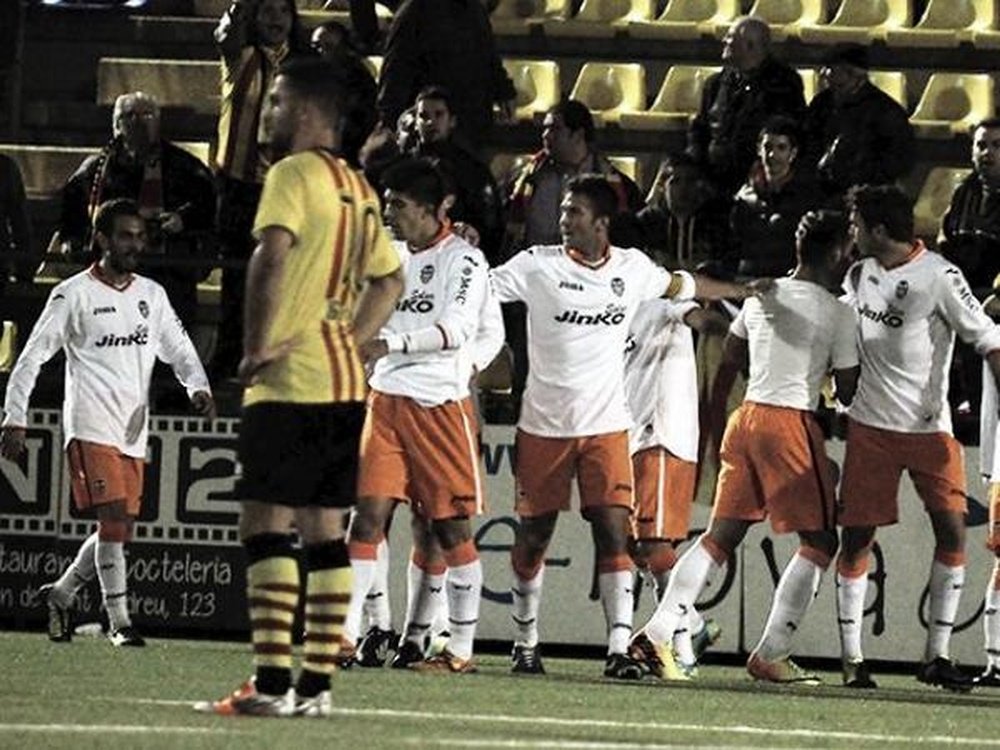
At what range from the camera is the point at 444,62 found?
618 inches

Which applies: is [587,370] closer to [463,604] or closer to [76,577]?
[463,604]

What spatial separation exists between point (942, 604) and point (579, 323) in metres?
1.94

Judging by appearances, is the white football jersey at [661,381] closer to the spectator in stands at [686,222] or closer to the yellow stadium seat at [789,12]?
the spectator in stands at [686,222]

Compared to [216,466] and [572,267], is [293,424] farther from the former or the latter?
[216,466]

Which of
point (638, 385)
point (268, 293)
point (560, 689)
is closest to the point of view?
point (268, 293)

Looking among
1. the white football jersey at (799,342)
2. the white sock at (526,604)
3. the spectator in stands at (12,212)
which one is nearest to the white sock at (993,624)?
the white football jersey at (799,342)

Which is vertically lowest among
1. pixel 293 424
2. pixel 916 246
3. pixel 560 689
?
pixel 560 689

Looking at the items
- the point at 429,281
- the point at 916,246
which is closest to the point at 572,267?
the point at 429,281

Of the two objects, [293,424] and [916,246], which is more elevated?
[916,246]

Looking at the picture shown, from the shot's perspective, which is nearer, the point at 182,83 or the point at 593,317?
Answer: the point at 593,317

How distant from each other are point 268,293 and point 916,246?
4.44m

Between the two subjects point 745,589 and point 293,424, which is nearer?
point 293,424

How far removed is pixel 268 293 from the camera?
8.38 metres

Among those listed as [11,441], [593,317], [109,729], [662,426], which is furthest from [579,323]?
[109,729]
